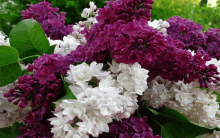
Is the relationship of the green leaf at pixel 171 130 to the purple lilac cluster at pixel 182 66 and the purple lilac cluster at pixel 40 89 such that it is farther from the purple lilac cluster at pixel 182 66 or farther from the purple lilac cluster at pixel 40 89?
the purple lilac cluster at pixel 40 89

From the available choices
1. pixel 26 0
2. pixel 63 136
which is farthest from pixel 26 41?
pixel 26 0

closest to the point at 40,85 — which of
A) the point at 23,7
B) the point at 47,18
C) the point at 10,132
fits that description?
the point at 10,132

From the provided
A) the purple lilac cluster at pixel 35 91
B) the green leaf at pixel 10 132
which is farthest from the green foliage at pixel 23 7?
the purple lilac cluster at pixel 35 91

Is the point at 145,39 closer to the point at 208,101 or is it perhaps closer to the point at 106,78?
the point at 106,78

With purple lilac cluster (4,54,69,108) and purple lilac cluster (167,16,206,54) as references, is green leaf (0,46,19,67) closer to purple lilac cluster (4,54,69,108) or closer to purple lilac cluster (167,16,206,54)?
purple lilac cluster (4,54,69,108)

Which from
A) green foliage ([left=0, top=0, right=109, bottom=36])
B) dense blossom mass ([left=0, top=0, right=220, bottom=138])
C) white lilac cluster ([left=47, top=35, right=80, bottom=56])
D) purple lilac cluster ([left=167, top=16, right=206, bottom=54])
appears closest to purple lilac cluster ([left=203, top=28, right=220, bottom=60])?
purple lilac cluster ([left=167, top=16, right=206, bottom=54])

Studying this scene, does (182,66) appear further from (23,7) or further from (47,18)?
(23,7)
